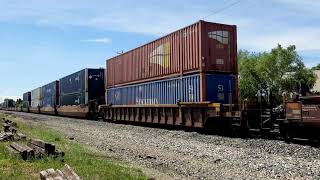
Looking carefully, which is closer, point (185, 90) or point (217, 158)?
point (217, 158)

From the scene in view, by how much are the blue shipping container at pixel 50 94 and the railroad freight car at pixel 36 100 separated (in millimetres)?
2432

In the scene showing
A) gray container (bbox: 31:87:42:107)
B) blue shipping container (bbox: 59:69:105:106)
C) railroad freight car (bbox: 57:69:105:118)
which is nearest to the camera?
railroad freight car (bbox: 57:69:105:118)

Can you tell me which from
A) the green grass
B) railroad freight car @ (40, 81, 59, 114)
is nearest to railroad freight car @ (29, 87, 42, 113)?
railroad freight car @ (40, 81, 59, 114)

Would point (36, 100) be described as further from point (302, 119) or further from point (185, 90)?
point (302, 119)

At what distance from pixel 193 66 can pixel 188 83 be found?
33.3 inches

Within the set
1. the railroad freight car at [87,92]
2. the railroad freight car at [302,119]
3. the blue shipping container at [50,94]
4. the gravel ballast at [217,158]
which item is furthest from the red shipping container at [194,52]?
the blue shipping container at [50,94]

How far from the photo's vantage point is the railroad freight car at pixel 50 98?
51312mm

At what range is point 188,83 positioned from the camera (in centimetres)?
2047

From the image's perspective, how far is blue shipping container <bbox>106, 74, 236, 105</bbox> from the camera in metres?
19.8

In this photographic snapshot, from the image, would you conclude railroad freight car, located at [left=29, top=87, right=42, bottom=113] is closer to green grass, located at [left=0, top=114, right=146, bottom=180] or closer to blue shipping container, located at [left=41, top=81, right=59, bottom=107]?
blue shipping container, located at [left=41, top=81, right=59, bottom=107]

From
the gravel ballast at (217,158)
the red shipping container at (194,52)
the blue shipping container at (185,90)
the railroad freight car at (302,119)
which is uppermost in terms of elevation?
the red shipping container at (194,52)

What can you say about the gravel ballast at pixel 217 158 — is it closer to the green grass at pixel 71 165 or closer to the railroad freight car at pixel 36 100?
the green grass at pixel 71 165

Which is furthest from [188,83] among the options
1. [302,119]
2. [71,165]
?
[71,165]

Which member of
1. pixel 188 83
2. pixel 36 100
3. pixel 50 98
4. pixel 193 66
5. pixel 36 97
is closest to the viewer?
pixel 193 66
